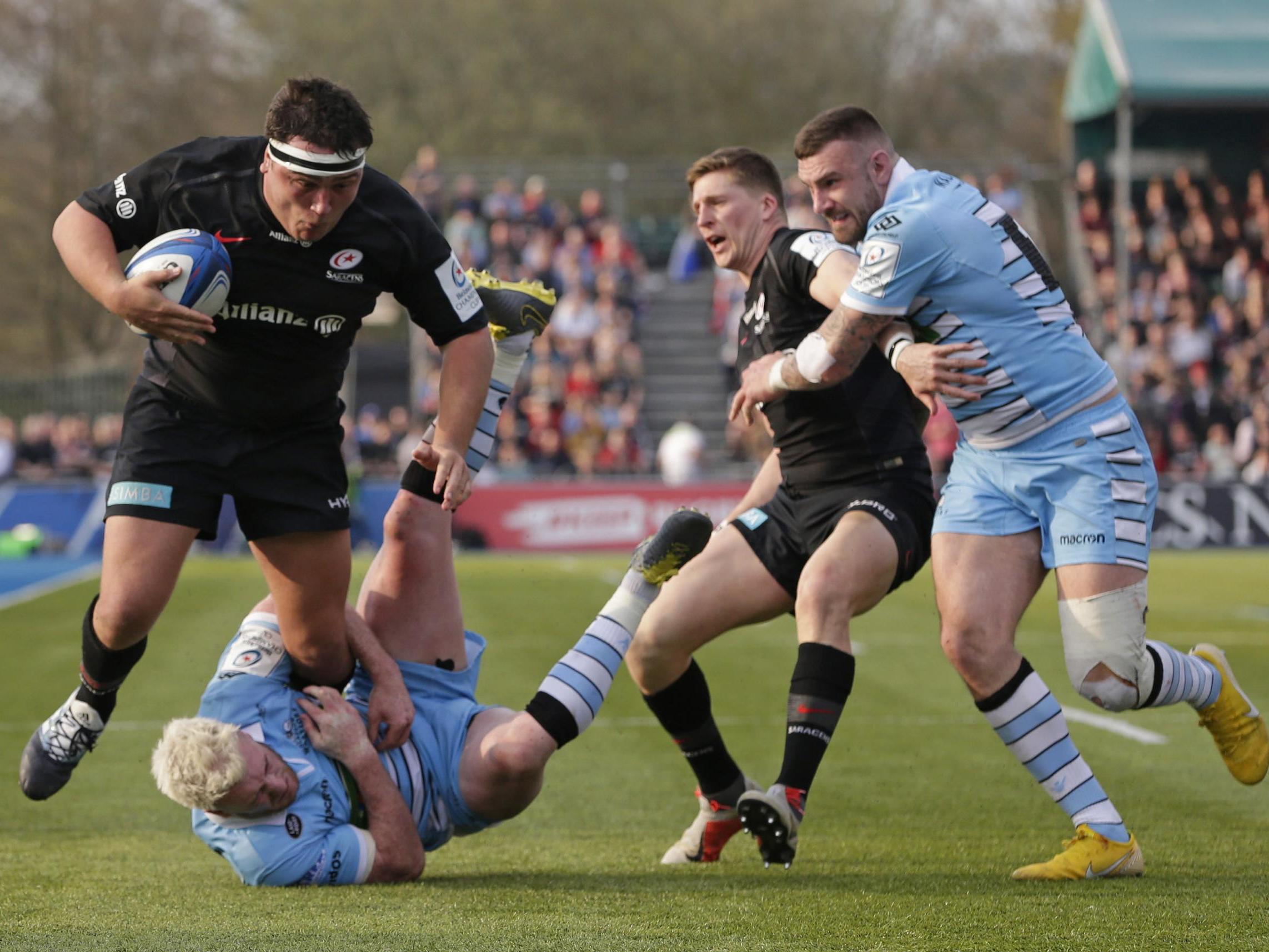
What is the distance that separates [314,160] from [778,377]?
161cm

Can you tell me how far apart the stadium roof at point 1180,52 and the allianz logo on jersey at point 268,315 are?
909 inches

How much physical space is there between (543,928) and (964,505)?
1.95 m

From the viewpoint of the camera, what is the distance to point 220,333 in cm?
521

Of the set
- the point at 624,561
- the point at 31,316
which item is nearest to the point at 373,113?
the point at 31,316

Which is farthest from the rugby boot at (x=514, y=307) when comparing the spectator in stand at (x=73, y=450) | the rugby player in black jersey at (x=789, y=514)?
the spectator in stand at (x=73, y=450)

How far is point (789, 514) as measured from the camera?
581 cm

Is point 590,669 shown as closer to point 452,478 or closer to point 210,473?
point 452,478

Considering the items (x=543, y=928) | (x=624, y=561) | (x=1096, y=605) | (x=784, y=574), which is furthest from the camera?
(x=624, y=561)

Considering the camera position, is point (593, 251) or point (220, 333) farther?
point (593, 251)

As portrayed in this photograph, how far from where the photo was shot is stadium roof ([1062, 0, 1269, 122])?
2627 centimetres

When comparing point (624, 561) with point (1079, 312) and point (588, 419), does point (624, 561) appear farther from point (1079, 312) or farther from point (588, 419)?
point (1079, 312)

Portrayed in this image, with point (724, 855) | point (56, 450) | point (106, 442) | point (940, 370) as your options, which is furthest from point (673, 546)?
point (56, 450)

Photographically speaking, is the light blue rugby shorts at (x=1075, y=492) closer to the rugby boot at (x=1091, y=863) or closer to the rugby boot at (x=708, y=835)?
the rugby boot at (x=1091, y=863)

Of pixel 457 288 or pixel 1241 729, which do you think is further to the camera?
pixel 1241 729
